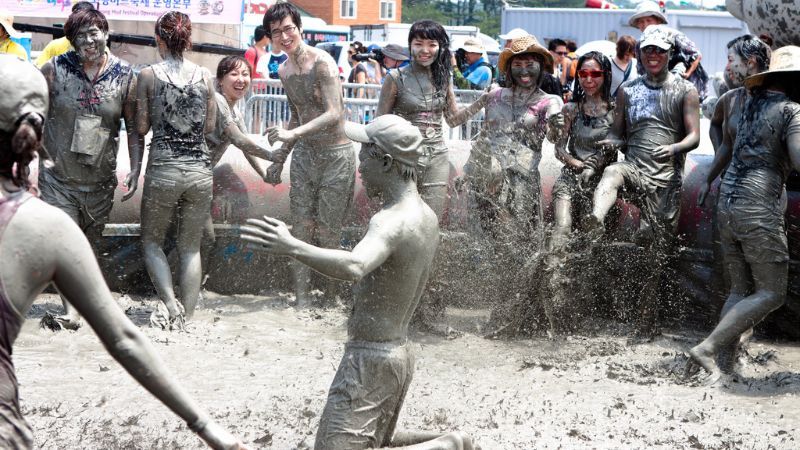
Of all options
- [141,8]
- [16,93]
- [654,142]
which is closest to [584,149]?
[654,142]

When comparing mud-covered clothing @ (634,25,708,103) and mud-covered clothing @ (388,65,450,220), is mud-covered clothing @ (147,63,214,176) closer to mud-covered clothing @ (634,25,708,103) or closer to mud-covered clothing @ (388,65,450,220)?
mud-covered clothing @ (388,65,450,220)

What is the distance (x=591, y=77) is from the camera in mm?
7797

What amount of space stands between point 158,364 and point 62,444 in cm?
252

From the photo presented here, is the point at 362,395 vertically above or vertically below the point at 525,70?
below

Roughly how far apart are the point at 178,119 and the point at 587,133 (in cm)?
278

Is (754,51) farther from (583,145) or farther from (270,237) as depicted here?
(270,237)

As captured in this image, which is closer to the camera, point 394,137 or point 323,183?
point 394,137

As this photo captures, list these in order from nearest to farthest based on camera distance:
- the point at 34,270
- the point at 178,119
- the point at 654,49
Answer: the point at 34,270 < the point at 178,119 < the point at 654,49

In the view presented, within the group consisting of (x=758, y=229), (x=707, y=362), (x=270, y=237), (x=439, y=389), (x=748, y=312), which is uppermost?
(x=270, y=237)

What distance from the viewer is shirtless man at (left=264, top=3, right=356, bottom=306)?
309 inches

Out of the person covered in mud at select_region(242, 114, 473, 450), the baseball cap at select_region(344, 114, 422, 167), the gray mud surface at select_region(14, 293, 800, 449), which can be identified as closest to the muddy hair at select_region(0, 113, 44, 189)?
the person covered in mud at select_region(242, 114, 473, 450)

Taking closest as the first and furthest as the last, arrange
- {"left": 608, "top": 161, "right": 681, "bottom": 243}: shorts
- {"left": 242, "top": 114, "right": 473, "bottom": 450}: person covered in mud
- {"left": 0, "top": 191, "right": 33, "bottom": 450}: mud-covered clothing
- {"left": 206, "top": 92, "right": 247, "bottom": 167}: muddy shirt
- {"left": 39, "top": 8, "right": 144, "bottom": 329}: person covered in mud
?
{"left": 0, "top": 191, "right": 33, "bottom": 450}: mud-covered clothing < {"left": 242, "top": 114, "right": 473, "bottom": 450}: person covered in mud < {"left": 39, "top": 8, "right": 144, "bottom": 329}: person covered in mud < {"left": 608, "top": 161, "right": 681, "bottom": 243}: shorts < {"left": 206, "top": 92, "right": 247, "bottom": 167}: muddy shirt

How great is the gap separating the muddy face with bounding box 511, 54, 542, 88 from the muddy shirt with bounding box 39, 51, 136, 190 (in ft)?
8.36

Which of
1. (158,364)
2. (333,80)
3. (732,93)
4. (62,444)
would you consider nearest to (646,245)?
(732,93)
